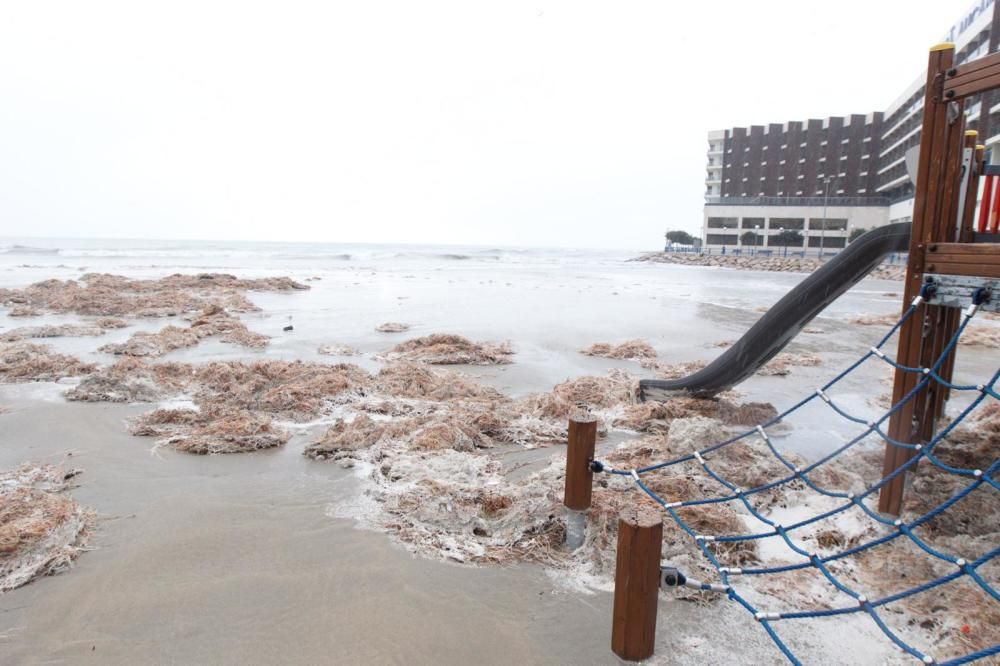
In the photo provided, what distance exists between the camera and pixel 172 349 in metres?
10.5

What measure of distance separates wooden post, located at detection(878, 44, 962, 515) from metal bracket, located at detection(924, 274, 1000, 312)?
0.43ft

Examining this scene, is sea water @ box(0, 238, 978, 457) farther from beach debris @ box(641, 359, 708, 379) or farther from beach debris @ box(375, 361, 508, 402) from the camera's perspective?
beach debris @ box(375, 361, 508, 402)

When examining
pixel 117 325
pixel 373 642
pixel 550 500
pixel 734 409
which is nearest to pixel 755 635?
pixel 550 500

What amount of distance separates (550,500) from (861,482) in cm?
267

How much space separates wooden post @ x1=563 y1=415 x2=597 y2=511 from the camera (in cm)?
394

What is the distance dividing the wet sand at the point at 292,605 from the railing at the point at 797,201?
3263 inches

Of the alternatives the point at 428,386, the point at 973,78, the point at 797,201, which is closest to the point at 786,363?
the point at 428,386

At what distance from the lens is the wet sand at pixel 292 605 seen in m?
2.94

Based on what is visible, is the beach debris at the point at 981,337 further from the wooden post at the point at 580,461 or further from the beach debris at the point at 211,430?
the beach debris at the point at 211,430

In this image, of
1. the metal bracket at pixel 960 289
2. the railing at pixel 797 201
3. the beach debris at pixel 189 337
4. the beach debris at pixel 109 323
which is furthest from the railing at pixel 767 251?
the metal bracket at pixel 960 289

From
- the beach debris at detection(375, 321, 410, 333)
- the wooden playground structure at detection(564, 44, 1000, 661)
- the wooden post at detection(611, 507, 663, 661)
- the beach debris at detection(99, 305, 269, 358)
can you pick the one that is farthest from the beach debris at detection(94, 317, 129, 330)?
the wooden post at detection(611, 507, 663, 661)

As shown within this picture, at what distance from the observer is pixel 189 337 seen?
447 inches

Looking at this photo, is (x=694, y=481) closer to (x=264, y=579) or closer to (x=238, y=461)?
(x=264, y=579)

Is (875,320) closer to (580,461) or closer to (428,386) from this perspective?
(428,386)
